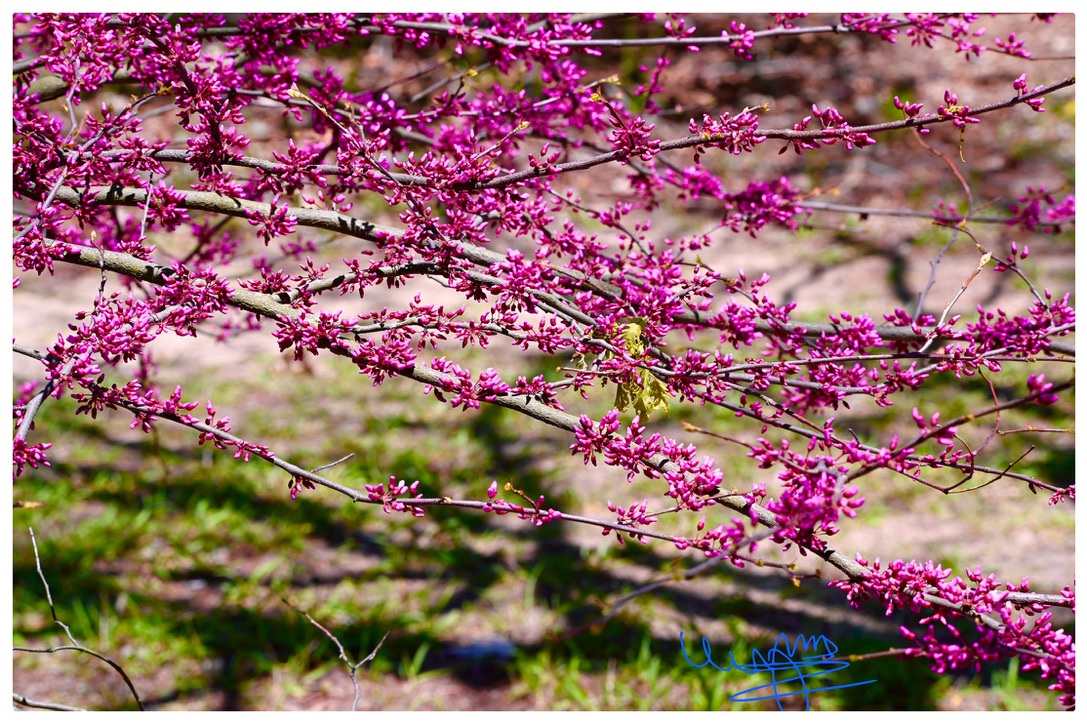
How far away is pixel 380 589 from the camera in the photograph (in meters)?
3.83

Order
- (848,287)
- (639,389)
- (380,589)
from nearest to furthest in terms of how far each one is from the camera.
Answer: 1. (639,389)
2. (380,589)
3. (848,287)

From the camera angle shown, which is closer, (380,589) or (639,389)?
(639,389)

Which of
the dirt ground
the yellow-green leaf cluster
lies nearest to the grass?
the dirt ground

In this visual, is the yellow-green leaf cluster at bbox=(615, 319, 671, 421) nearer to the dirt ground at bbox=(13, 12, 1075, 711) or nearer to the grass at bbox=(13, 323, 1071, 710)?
the dirt ground at bbox=(13, 12, 1075, 711)

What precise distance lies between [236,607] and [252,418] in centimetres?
169

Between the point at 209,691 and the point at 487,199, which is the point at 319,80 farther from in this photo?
the point at 209,691

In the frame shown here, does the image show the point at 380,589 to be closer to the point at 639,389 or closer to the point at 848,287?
the point at 639,389

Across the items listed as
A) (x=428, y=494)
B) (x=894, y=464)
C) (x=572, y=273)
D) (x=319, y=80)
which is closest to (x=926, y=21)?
(x=572, y=273)

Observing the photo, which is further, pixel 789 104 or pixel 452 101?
pixel 789 104

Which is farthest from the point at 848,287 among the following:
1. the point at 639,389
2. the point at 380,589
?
the point at 639,389

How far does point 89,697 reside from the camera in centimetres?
322

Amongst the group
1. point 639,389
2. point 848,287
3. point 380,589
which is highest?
point 848,287

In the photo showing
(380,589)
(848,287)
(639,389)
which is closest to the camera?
(639,389)

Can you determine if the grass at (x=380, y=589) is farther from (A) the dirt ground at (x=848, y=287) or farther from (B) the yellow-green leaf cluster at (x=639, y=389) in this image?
(B) the yellow-green leaf cluster at (x=639, y=389)
